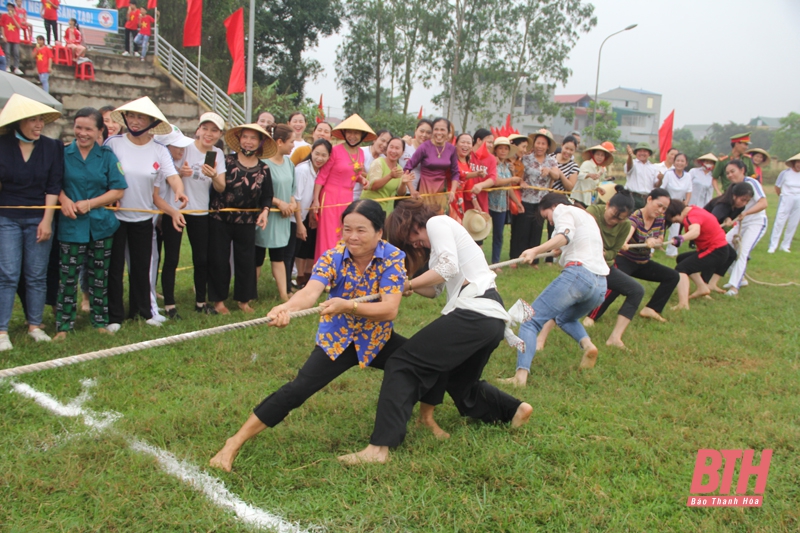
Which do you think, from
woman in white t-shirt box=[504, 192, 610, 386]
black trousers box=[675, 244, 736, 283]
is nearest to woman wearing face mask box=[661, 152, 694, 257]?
black trousers box=[675, 244, 736, 283]

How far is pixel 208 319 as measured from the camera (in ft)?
19.2

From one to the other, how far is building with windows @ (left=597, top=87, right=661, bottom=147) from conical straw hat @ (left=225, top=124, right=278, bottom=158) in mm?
78255

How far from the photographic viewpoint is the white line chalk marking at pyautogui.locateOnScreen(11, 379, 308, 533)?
2.84 meters

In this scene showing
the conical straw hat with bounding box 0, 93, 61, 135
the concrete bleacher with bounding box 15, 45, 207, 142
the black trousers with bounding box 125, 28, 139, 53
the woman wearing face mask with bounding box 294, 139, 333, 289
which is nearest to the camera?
the conical straw hat with bounding box 0, 93, 61, 135

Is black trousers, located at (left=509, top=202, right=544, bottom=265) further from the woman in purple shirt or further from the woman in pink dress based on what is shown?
the woman in pink dress

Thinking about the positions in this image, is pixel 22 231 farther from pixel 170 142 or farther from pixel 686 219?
pixel 686 219

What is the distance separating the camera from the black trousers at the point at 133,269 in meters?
5.38

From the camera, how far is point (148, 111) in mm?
5238

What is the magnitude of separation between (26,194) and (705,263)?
7175 mm

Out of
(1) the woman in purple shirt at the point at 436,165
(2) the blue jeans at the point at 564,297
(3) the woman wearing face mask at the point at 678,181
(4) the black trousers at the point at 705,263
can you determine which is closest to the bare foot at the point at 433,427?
(2) the blue jeans at the point at 564,297

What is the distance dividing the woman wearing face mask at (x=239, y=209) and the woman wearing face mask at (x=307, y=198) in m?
0.64

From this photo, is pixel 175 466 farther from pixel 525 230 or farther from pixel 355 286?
pixel 525 230

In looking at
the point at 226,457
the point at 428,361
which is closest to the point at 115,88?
the point at 226,457

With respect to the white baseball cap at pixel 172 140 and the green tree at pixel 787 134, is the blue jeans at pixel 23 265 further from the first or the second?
the green tree at pixel 787 134
